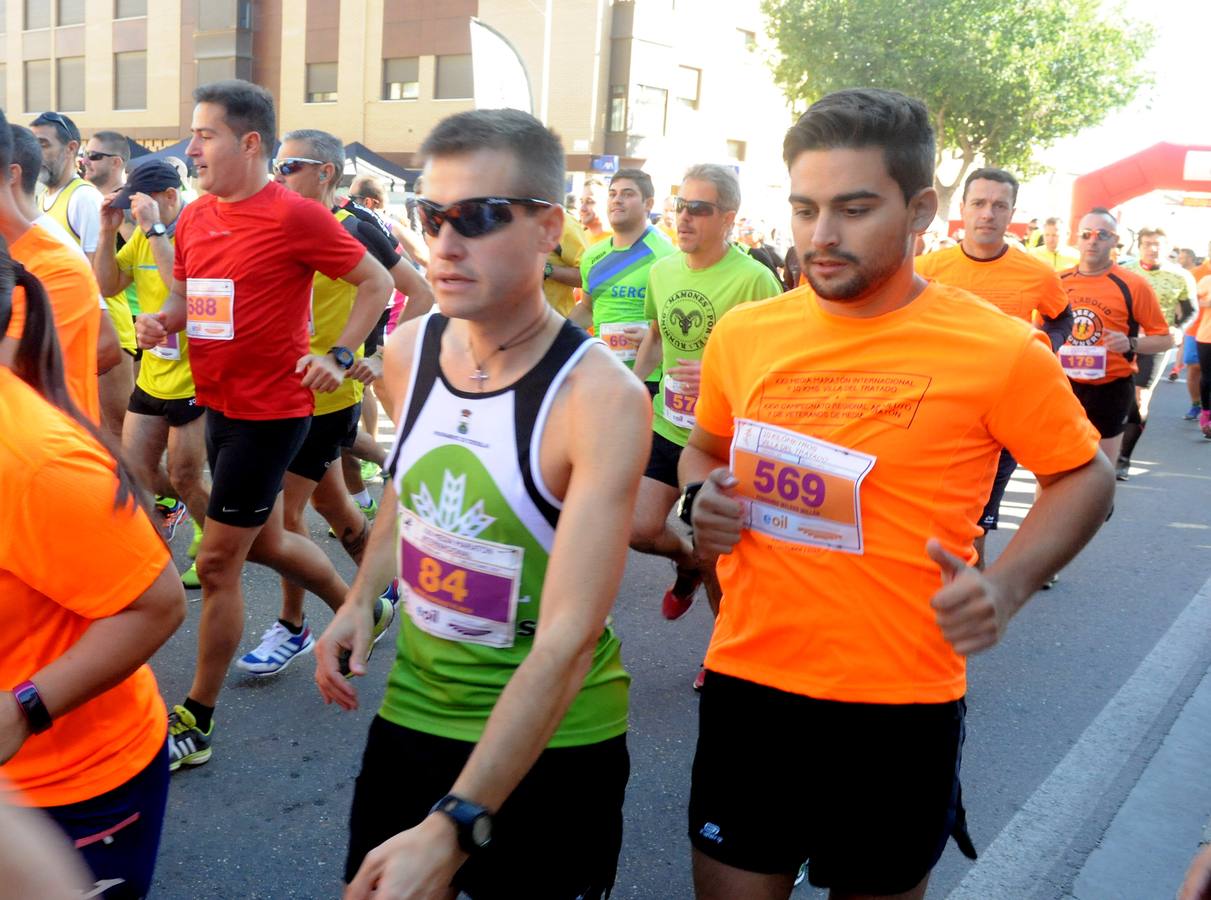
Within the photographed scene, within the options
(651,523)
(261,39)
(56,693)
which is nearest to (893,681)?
(56,693)

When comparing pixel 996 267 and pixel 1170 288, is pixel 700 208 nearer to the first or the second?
pixel 996 267

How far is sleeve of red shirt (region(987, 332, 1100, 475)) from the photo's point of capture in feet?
7.10

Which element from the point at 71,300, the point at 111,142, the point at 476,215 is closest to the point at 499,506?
the point at 476,215

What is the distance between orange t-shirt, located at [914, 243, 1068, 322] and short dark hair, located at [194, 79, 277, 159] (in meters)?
3.25

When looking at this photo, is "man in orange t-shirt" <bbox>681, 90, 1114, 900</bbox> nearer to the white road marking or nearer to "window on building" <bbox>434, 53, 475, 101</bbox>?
the white road marking

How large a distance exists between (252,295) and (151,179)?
235 cm

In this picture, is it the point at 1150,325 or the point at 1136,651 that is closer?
the point at 1136,651

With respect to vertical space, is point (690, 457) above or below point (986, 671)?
above

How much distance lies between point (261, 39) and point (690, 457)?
144 feet

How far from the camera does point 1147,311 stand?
25.1ft

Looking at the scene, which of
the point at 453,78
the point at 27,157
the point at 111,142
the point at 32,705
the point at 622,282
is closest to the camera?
the point at 32,705

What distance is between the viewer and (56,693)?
1.88 meters

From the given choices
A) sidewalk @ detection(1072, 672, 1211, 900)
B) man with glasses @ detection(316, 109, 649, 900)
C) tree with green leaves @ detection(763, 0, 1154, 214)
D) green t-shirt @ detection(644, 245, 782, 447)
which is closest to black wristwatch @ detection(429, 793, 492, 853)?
man with glasses @ detection(316, 109, 649, 900)

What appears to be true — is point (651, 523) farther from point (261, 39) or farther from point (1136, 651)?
point (261, 39)
